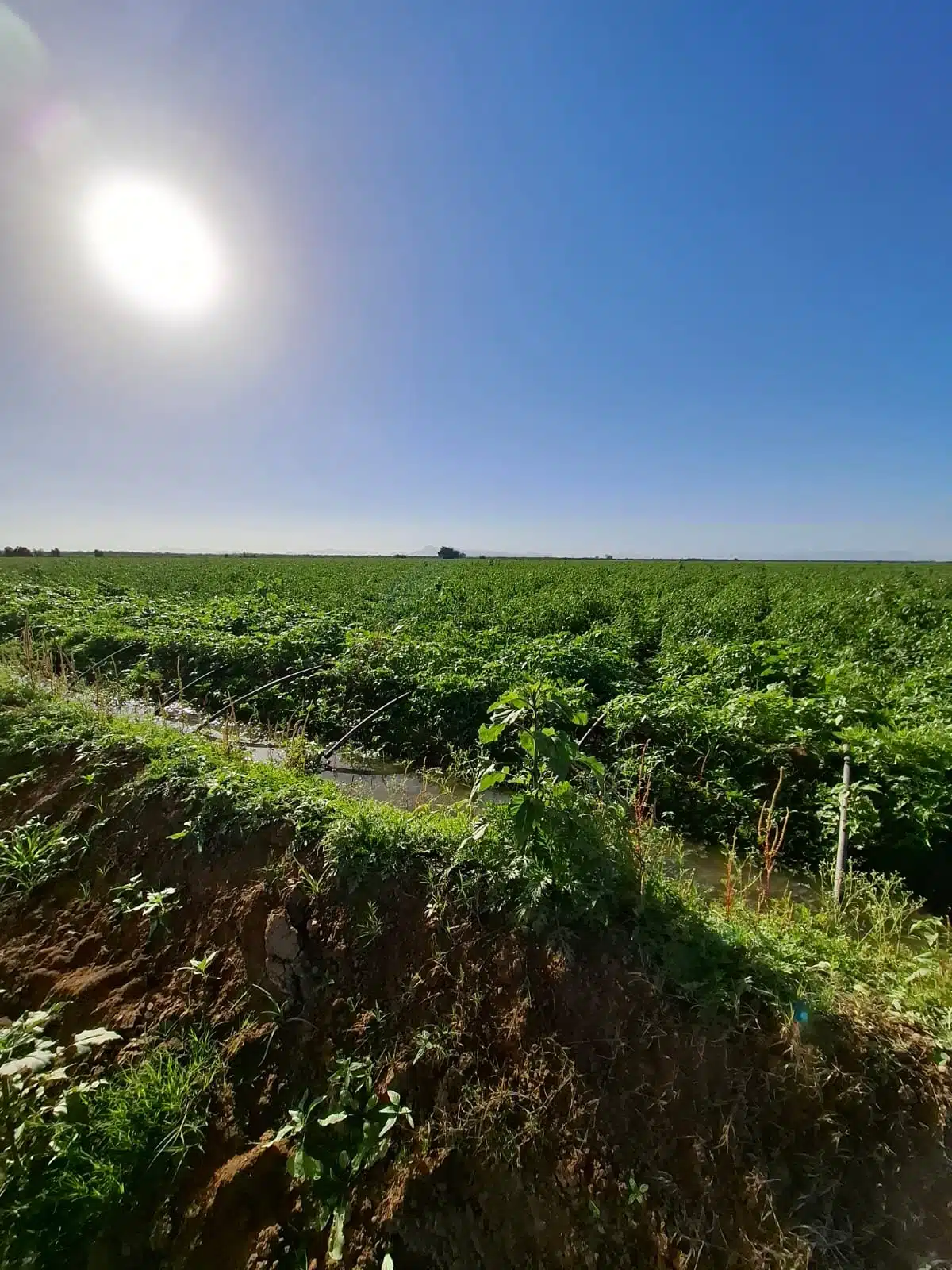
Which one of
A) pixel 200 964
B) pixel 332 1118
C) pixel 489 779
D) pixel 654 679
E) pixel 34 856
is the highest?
pixel 489 779

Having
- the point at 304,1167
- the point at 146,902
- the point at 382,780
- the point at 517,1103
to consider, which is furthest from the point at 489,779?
the point at 382,780

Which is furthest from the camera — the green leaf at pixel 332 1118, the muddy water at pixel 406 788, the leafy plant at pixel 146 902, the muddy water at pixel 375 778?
the muddy water at pixel 375 778

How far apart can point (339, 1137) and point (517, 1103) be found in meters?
0.86

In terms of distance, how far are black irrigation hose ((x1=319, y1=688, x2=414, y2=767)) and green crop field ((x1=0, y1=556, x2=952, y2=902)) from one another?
0.73 ft

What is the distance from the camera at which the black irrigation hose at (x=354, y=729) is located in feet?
22.4

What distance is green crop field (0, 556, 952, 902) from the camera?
5.38 meters

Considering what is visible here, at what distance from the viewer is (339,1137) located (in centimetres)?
253

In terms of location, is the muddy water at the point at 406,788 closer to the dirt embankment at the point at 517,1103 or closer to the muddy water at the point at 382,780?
the muddy water at the point at 382,780

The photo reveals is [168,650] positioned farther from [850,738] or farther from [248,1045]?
[850,738]

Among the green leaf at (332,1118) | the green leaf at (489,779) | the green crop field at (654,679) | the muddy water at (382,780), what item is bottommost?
the muddy water at (382,780)

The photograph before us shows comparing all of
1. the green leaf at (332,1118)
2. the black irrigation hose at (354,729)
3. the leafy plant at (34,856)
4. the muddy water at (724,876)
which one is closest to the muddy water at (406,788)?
the muddy water at (724,876)

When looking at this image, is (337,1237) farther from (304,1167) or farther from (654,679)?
(654,679)

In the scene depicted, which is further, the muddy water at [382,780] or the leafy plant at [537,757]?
the muddy water at [382,780]

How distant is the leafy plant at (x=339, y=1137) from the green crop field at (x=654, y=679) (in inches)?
97.1
